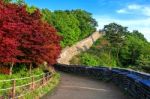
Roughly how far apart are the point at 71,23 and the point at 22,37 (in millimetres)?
62241

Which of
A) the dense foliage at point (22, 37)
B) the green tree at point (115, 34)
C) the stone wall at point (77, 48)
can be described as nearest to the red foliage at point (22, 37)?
the dense foliage at point (22, 37)

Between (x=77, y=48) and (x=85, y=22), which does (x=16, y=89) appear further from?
(x=85, y=22)

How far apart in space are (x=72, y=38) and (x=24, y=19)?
184 feet

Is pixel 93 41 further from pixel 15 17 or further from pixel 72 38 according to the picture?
pixel 15 17

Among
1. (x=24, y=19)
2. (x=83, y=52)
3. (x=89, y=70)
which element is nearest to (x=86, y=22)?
(x=83, y=52)

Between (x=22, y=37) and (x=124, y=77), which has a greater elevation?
(x=22, y=37)

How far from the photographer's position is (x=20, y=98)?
22328 mm

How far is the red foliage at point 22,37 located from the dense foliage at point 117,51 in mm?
44705

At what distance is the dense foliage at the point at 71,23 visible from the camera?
8350cm

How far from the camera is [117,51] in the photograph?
330ft

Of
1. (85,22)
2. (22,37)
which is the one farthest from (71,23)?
(22,37)

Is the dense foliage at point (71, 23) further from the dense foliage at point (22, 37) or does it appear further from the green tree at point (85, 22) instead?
the dense foliage at point (22, 37)

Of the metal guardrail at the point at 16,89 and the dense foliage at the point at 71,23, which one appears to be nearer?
the metal guardrail at the point at 16,89

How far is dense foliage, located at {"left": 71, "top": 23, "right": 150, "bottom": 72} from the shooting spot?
89.9 metres
